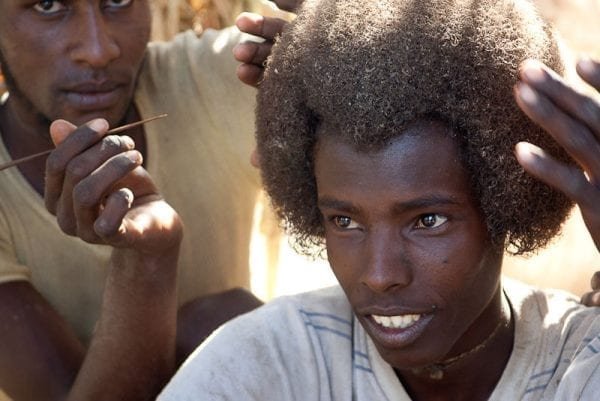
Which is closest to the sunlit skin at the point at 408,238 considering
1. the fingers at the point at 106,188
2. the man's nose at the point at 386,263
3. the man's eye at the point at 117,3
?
the man's nose at the point at 386,263

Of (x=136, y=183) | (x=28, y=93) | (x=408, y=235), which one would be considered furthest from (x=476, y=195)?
(x=28, y=93)

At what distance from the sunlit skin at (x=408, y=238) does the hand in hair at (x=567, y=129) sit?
188 mm

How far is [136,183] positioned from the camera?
9.16ft

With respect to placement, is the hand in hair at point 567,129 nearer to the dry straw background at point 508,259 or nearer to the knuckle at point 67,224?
the knuckle at point 67,224

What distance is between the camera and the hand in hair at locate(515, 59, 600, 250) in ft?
6.52

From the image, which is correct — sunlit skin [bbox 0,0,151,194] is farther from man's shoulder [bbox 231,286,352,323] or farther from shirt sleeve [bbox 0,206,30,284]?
man's shoulder [bbox 231,286,352,323]

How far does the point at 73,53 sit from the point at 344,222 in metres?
1.12

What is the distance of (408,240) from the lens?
7.14ft

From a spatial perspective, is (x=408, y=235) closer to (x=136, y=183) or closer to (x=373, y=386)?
(x=373, y=386)

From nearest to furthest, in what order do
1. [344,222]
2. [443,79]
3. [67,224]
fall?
[443,79] < [344,222] < [67,224]

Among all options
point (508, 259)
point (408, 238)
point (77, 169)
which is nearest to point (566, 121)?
point (408, 238)

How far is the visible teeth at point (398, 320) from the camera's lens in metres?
2.22

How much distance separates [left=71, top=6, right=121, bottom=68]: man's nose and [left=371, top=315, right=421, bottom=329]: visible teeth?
1197 millimetres

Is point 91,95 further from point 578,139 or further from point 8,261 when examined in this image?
point 578,139
